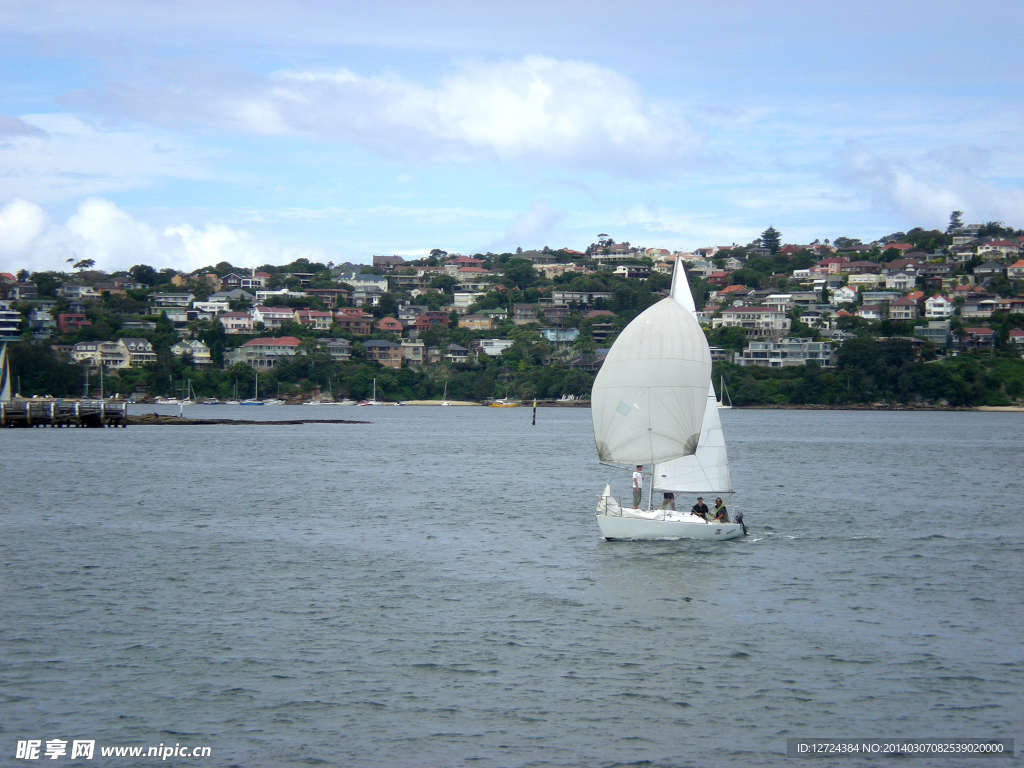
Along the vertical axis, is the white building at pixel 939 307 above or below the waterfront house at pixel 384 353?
above

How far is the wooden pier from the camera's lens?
311 feet

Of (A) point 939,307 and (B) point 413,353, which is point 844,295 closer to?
(A) point 939,307

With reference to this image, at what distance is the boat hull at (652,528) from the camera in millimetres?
27984

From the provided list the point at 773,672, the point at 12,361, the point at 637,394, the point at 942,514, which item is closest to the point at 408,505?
the point at 637,394

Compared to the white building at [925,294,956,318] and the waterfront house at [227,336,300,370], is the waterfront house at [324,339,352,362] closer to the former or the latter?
the waterfront house at [227,336,300,370]

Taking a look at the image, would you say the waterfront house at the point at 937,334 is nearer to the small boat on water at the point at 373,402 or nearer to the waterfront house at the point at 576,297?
the waterfront house at the point at 576,297

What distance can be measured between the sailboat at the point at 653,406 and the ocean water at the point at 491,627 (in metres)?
0.87

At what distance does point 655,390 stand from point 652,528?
148 inches

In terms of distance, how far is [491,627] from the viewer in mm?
20250

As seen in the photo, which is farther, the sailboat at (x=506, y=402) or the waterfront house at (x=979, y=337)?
the sailboat at (x=506, y=402)

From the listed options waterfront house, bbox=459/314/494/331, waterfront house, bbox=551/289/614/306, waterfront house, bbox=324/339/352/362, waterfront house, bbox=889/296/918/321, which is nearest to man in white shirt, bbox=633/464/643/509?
waterfront house, bbox=324/339/352/362

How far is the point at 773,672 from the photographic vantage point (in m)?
17.5

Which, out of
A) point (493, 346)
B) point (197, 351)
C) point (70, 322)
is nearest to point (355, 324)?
point (493, 346)

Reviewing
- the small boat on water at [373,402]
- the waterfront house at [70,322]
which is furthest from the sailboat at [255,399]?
the waterfront house at [70,322]
